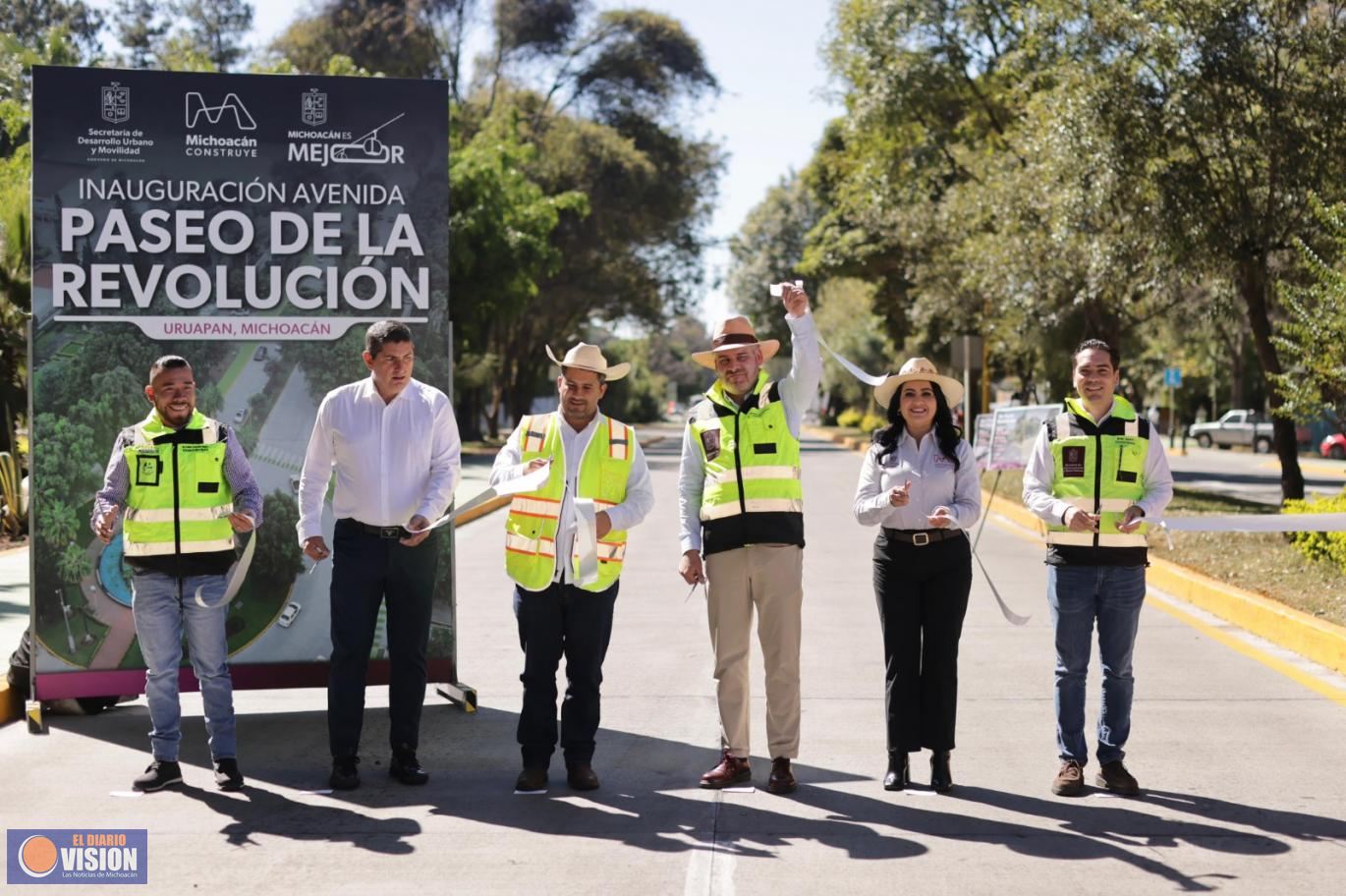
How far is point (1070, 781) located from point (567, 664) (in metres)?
2.19

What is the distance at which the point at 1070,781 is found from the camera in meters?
6.83

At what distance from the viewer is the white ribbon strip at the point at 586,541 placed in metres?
6.83

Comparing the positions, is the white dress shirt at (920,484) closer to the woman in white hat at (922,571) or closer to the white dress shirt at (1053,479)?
the woman in white hat at (922,571)

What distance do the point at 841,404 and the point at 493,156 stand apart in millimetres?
57889

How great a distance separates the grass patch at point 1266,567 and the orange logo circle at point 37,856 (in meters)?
8.26

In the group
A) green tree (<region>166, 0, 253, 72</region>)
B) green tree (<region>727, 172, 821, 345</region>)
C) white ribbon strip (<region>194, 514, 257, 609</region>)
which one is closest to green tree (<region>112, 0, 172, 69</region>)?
green tree (<region>166, 0, 253, 72</region>)

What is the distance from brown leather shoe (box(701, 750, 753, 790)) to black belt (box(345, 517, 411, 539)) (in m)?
1.68

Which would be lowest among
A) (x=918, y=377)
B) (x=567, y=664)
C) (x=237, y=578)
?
(x=567, y=664)

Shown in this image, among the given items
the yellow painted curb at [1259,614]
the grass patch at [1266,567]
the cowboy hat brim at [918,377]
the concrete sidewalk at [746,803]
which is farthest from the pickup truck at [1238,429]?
the cowboy hat brim at [918,377]

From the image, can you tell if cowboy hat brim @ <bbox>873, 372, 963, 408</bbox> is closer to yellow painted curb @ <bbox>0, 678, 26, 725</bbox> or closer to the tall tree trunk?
yellow painted curb @ <bbox>0, 678, 26, 725</bbox>

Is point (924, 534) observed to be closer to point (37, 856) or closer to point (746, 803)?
point (746, 803)

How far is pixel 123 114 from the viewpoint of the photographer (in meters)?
8.09

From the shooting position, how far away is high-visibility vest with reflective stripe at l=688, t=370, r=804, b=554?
6836 millimetres

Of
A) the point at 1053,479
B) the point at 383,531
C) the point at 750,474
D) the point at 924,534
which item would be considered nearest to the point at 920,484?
the point at 924,534
